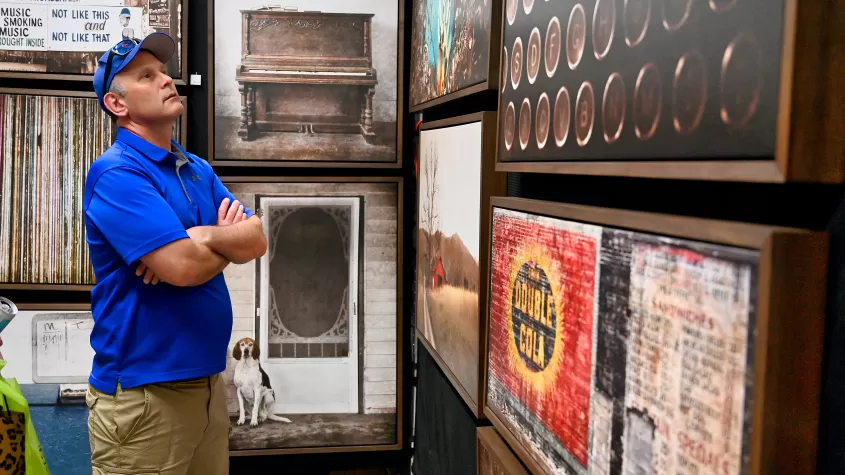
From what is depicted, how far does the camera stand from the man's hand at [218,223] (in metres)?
1.87

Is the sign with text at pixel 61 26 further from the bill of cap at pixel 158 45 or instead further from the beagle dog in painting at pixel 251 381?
the beagle dog in painting at pixel 251 381

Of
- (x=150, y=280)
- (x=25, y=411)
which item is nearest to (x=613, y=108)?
(x=150, y=280)

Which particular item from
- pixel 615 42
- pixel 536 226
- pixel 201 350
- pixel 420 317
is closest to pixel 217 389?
pixel 201 350

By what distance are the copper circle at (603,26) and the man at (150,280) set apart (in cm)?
119

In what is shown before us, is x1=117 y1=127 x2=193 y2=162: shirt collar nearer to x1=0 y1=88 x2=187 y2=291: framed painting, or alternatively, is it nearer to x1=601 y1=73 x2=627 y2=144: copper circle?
x1=0 y1=88 x2=187 y2=291: framed painting

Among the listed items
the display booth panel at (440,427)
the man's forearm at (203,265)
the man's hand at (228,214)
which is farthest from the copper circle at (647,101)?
the man's hand at (228,214)

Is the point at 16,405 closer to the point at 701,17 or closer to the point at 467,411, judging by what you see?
the point at 467,411

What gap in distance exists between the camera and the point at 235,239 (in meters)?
2.01

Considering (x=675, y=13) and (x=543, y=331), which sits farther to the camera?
(x=543, y=331)

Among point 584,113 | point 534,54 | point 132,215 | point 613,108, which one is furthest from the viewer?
point 132,215

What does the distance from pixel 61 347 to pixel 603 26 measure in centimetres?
270

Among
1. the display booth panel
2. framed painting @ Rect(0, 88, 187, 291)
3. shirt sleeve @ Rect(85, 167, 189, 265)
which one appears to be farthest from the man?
framed painting @ Rect(0, 88, 187, 291)

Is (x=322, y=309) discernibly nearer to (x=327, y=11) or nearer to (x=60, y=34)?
(x=327, y=11)

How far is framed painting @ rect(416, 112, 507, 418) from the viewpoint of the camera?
165 cm
